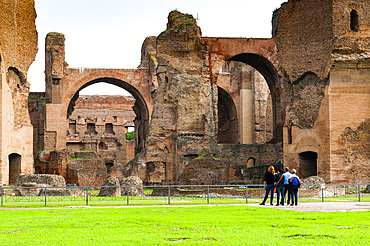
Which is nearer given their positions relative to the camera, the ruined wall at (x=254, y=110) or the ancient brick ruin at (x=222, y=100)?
the ancient brick ruin at (x=222, y=100)

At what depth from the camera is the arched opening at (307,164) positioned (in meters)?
22.9

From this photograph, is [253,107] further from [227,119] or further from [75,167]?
[75,167]

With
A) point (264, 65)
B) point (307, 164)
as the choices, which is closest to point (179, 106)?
point (264, 65)

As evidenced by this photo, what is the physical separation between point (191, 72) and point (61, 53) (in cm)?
1072

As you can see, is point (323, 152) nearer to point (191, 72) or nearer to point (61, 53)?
point (191, 72)

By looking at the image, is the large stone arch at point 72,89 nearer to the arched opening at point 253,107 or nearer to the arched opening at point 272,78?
the arched opening at point 253,107

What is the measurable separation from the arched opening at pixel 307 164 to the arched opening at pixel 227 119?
1327 centimetres

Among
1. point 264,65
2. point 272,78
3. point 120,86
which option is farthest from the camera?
point 120,86

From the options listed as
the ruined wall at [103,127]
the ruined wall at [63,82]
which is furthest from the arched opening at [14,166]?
the ruined wall at [103,127]

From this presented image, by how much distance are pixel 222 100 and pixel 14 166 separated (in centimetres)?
1879

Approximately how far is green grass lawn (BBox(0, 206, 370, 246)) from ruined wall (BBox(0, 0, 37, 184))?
14678mm

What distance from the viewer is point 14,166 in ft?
77.4

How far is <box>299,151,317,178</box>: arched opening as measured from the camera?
75.1 ft

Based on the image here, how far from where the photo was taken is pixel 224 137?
128 feet
